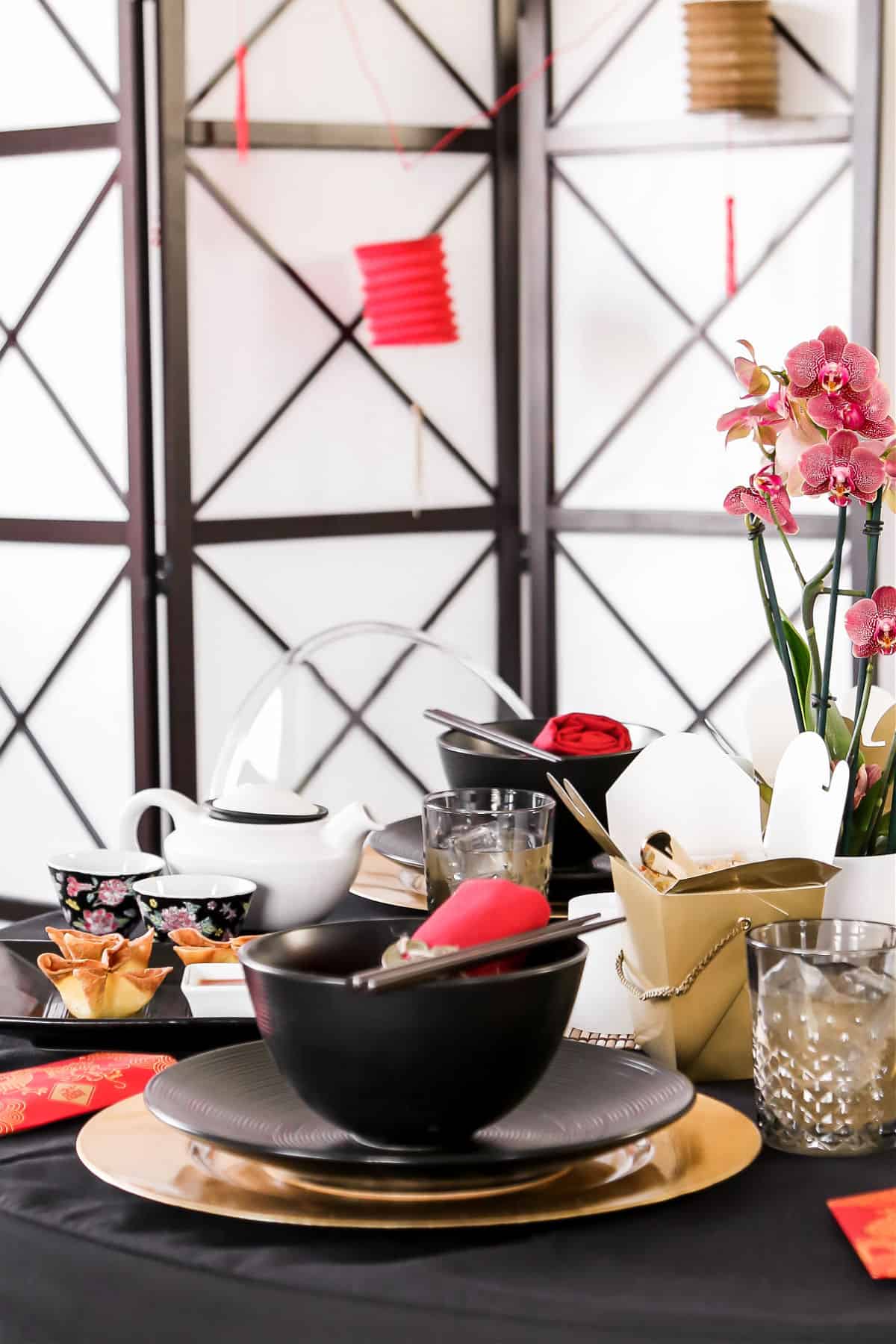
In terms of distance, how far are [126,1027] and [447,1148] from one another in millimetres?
360

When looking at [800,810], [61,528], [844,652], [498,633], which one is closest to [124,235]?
[61,528]

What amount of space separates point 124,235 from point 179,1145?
3.48 meters

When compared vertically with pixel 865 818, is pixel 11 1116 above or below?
below

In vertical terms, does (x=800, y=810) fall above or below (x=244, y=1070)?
above

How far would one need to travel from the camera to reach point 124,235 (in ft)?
13.8

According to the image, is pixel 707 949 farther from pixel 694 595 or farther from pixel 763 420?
pixel 694 595

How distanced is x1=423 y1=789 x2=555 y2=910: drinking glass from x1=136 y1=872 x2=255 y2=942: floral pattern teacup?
169 millimetres

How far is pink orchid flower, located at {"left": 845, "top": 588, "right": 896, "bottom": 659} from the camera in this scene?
4.12ft

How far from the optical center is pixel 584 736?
1.67 meters

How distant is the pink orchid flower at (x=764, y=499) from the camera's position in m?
1.33

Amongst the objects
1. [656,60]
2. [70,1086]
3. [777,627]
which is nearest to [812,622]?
[777,627]

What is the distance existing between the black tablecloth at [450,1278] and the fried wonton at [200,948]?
366 millimetres

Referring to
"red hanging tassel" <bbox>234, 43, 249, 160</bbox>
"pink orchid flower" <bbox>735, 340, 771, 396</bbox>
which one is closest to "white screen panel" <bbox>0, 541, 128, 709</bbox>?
"red hanging tassel" <bbox>234, 43, 249, 160</bbox>

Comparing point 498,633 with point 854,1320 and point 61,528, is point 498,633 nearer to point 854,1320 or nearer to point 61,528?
point 61,528
